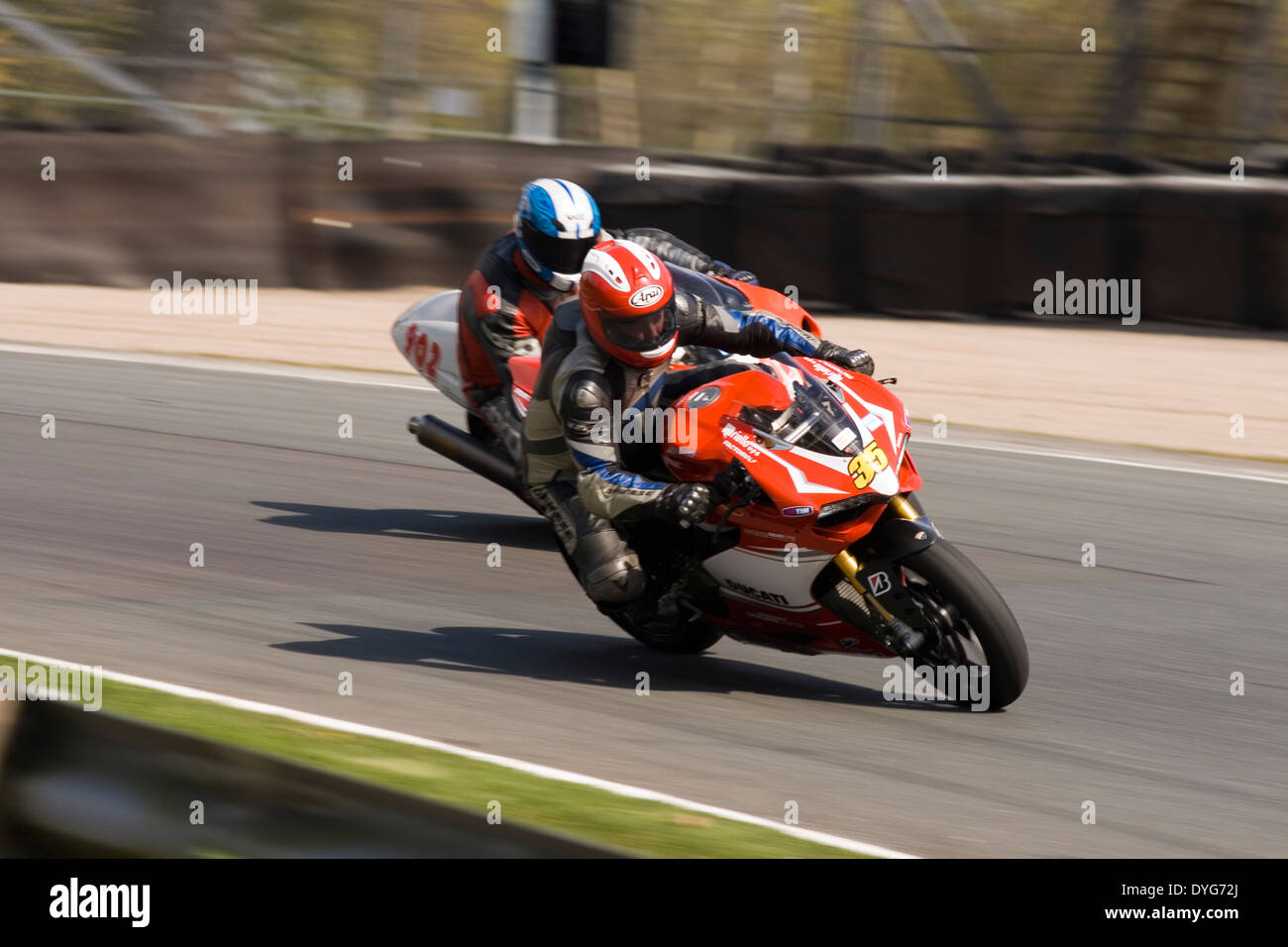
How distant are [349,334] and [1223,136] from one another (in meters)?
8.61

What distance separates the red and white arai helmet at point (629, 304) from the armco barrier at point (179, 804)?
2306mm

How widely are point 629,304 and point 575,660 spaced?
4.90ft

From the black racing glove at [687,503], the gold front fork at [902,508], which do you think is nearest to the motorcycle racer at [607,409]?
the black racing glove at [687,503]

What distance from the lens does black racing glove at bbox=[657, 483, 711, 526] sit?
16.8 feet

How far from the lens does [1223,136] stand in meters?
16.6

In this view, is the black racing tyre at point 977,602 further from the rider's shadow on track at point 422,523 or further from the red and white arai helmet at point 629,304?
the rider's shadow on track at point 422,523

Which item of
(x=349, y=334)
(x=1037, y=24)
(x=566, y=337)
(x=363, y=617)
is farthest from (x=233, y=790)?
(x=1037, y=24)

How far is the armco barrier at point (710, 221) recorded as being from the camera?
1545cm

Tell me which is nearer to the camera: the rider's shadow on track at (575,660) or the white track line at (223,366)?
the rider's shadow on track at (575,660)

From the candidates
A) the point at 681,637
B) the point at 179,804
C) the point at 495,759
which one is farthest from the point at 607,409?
the point at 179,804

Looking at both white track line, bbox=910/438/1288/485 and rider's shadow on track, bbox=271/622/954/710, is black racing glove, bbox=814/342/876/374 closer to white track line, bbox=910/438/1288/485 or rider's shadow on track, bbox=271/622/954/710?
rider's shadow on track, bbox=271/622/954/710

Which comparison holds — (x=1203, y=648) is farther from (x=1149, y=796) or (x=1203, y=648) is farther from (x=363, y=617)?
(x=363, y=617)

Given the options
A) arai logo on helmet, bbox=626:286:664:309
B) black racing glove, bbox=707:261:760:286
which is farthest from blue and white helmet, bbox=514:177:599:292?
arai logo on helmet, bbox=626:286:664:309

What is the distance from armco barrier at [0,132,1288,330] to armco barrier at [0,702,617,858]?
1328 cm
